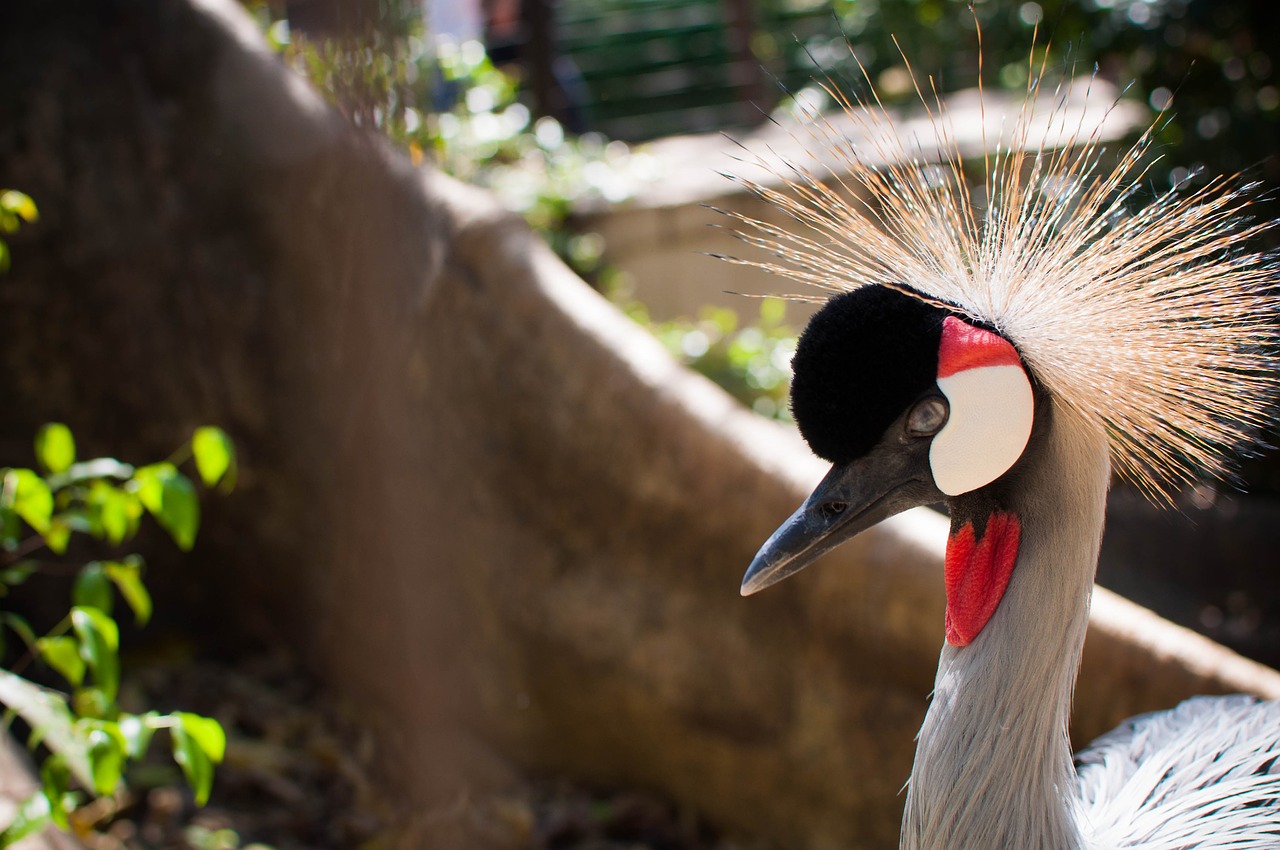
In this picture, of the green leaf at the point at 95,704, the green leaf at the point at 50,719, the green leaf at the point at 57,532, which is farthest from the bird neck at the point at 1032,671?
the green leaf at the point at 57,532

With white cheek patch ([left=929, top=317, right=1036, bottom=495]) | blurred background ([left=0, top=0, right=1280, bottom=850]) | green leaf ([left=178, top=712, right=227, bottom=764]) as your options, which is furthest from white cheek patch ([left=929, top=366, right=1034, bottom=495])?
green leaf ([left=178, top=712, right=227, bottom=764])

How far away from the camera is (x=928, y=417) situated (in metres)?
0.95

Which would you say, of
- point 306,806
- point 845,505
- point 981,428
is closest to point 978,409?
point 981,428

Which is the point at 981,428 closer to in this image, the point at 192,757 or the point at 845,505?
the point at 845,505

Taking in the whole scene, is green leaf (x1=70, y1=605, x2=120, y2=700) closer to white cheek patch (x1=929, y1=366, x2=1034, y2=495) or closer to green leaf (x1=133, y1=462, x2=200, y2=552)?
green leaf (x1=133, y1=462, x2=200, y2=552)

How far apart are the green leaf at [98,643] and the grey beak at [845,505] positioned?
27.3 inches

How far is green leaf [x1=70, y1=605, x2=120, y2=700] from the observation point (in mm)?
1156

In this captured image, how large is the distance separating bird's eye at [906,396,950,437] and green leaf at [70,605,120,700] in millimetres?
862

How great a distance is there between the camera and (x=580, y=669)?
2.03 meters

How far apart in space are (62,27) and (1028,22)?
233 cm

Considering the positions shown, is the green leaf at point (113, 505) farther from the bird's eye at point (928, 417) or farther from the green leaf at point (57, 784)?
the bird's eye at point (928, 417)

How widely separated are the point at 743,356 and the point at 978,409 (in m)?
1.75

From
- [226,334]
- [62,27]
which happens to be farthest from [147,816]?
[62,27]

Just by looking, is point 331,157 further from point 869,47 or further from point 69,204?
point 869,47
